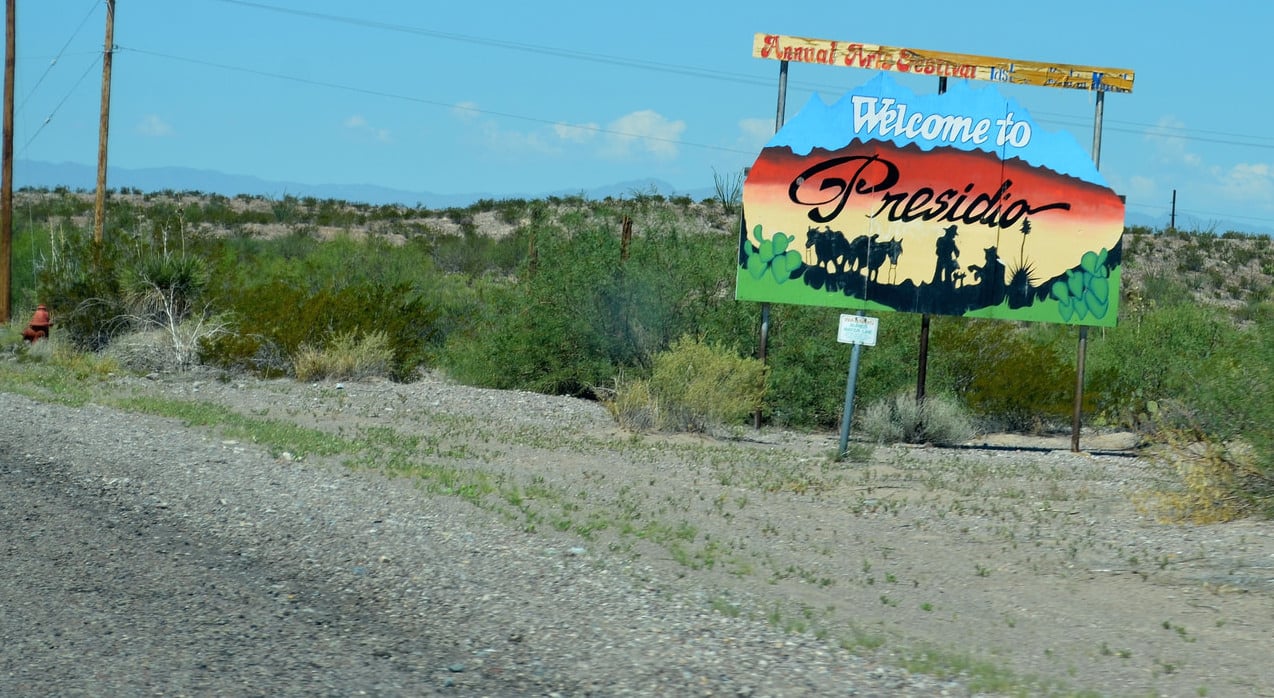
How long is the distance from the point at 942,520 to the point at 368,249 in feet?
90.6

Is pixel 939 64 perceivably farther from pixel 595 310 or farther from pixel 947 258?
pixel 595 310

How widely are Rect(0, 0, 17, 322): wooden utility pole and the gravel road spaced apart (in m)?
22.3

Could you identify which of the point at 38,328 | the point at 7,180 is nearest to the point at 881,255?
the point at 38,328

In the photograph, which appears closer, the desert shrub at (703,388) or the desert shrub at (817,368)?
the desert shrub at (703,388)

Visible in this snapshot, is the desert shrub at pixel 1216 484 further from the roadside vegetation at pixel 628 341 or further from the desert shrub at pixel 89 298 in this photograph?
the desert shrub at pixel 89 298

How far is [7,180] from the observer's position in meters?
32.7

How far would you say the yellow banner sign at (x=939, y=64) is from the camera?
62.1 ft

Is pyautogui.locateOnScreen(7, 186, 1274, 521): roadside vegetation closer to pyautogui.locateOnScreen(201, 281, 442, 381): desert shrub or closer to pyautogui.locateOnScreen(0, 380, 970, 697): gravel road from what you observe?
pyautogui.locateOnScreen(201, 281, 442, 381): desert shrub

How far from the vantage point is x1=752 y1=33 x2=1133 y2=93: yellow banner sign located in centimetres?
1892

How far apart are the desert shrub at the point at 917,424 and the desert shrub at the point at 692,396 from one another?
88.6 inches

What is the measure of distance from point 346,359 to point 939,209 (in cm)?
1096

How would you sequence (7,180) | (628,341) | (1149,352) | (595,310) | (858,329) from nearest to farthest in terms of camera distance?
(858,329), (628,341), (595,310), (1149,352), (7,180)

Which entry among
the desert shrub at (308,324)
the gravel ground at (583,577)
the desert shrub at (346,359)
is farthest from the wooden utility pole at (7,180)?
the gravel ground at (583,577)

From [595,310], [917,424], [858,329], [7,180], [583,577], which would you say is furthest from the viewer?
[7,180]
